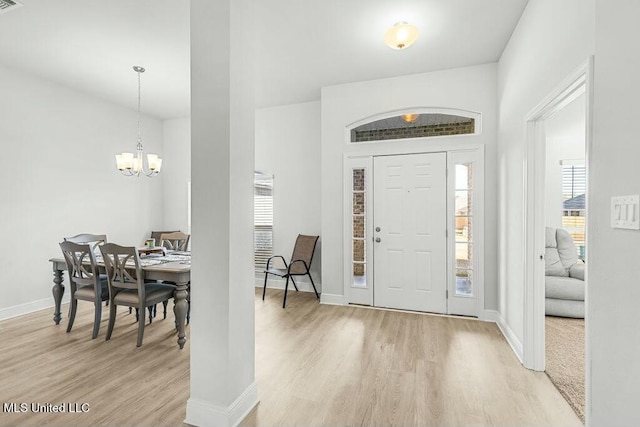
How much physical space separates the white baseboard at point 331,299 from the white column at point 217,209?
245cm

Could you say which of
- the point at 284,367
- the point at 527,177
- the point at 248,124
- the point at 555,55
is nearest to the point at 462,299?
the point at 527,177

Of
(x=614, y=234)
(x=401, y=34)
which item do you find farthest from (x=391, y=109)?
(x=614, y=234)

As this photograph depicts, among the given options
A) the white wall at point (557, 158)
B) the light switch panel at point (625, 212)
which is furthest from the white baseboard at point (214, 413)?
the white wall at point (557, 158)

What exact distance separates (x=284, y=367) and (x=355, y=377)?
22.6 inches

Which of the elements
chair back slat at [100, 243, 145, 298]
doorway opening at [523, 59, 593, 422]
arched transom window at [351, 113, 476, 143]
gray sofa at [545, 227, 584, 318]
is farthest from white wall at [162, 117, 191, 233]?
gray sofa at [545, 227, 584, 318]

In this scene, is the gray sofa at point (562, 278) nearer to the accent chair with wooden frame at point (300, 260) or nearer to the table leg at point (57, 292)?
the accent chair with wooden frame at point (300, 260)

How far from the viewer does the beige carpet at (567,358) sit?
2147 mm

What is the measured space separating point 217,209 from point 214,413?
1.17 meters

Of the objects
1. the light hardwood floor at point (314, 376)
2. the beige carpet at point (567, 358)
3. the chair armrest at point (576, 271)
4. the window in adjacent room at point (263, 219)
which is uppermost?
the window in adjacent room at point (263, 219)

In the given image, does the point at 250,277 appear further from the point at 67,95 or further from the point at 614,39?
the point at 67,95

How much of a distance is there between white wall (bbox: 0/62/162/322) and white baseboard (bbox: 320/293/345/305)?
3.08 meters

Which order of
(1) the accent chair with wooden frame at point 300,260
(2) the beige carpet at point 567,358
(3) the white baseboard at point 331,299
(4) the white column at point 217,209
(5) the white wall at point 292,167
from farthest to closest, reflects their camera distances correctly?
1. (5) the white wall at point 292,167
2. (1) the accent chair with wooden frame at point 300,260
3. (3) the white baseboard at point 331,299
4. (2) the beige carpet at point 567,358
5. (4) the white column at point 217,209

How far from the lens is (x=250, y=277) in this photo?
78.7 inches

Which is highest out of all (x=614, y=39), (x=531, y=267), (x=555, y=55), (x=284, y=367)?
(x=555, y=55)
